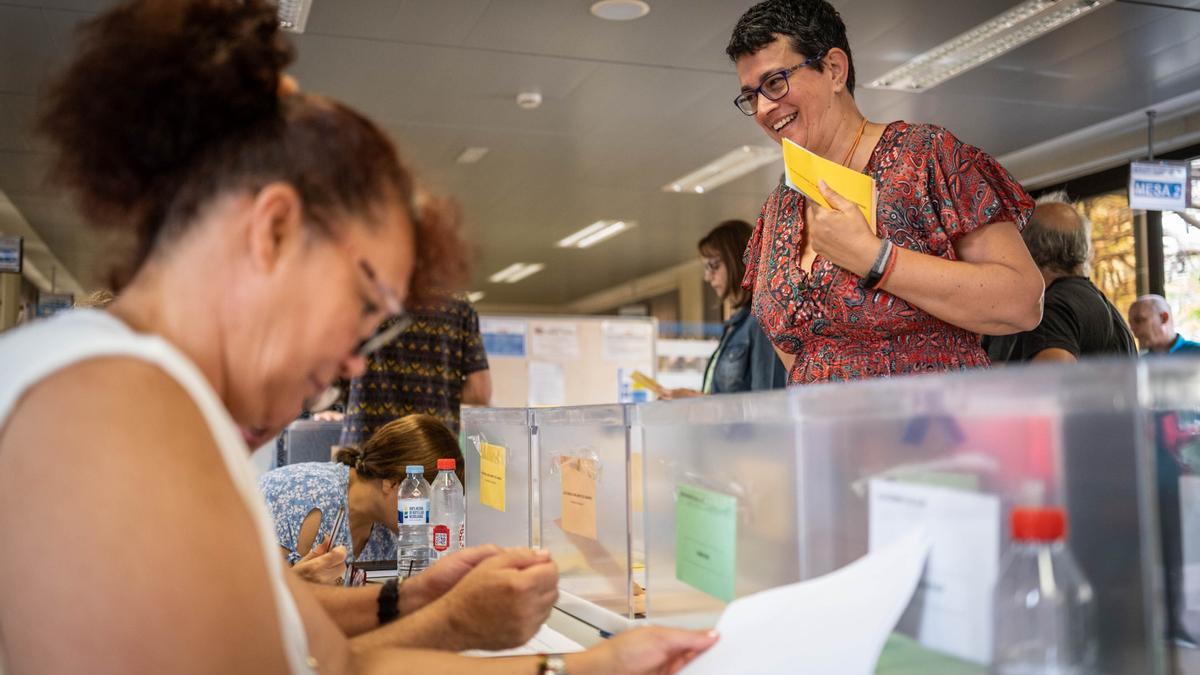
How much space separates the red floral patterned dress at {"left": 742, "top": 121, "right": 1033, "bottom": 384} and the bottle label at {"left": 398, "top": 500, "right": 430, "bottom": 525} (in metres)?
0.76

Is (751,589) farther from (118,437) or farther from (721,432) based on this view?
(118,437)

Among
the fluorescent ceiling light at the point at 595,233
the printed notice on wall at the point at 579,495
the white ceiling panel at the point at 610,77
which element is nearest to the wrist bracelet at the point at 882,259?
the printed notice on wall at the point at 579,495

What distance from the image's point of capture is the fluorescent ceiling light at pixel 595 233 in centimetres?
902

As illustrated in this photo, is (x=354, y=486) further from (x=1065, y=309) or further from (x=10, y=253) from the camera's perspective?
(x=10, y=253)

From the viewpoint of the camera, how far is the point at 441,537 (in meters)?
1.89

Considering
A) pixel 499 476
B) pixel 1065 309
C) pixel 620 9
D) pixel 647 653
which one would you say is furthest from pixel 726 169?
pixel 647 653

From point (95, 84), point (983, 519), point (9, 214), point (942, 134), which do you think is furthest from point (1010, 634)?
point (9, 214)

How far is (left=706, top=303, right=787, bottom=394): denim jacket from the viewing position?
10.9 ft

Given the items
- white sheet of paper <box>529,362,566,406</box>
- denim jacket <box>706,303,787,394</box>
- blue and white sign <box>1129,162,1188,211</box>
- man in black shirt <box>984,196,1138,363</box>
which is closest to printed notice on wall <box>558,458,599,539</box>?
man in black shirt <box>984,196,1138,363</box>

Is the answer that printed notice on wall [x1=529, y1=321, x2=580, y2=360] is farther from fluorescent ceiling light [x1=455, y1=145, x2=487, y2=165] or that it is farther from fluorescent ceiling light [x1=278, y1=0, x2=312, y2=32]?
fluorescent ceiling light [x1=278, y1=0, x2=312, y2=32]

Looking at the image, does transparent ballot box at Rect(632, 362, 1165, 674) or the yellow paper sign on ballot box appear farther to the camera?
the yellow paper sign on ballot box

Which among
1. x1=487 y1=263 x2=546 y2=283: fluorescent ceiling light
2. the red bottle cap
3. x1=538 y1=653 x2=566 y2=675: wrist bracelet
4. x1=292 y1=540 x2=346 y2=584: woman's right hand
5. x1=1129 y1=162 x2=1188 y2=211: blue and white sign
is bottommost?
x1=292 y1=540 x2=346 y2=584: woman's right hand

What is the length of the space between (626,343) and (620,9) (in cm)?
239

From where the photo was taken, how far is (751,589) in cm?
92
